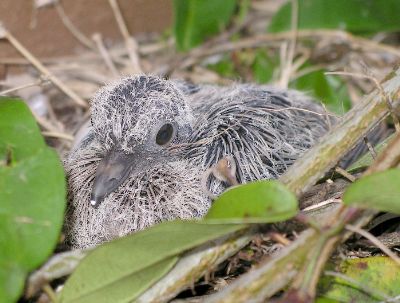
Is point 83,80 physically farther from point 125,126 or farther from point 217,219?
point 217,219

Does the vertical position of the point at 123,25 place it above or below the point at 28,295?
above

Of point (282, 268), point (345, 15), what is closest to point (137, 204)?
point (282, 268)

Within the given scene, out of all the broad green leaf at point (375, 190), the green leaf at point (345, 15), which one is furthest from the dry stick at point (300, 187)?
the green leaf at point (345, 15)

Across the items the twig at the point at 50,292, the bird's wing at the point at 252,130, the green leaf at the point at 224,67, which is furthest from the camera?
the green leaf at the point at 224,67

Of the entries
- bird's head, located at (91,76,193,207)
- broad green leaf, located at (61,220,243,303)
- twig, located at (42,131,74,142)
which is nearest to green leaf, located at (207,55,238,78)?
twig, located at (42,131,74,142)

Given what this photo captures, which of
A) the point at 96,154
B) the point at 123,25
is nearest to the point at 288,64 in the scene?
the point at 123,25

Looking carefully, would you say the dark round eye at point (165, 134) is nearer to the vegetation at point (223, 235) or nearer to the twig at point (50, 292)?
the vegetation at point (223, 235)

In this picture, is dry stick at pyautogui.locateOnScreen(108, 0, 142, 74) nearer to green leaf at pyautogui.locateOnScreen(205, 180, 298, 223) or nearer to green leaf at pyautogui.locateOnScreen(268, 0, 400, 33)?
green leaf at pyautogui.locateOnScreen(268, 0, 400, 33)

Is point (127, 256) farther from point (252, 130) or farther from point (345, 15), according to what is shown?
point (345, 15)
